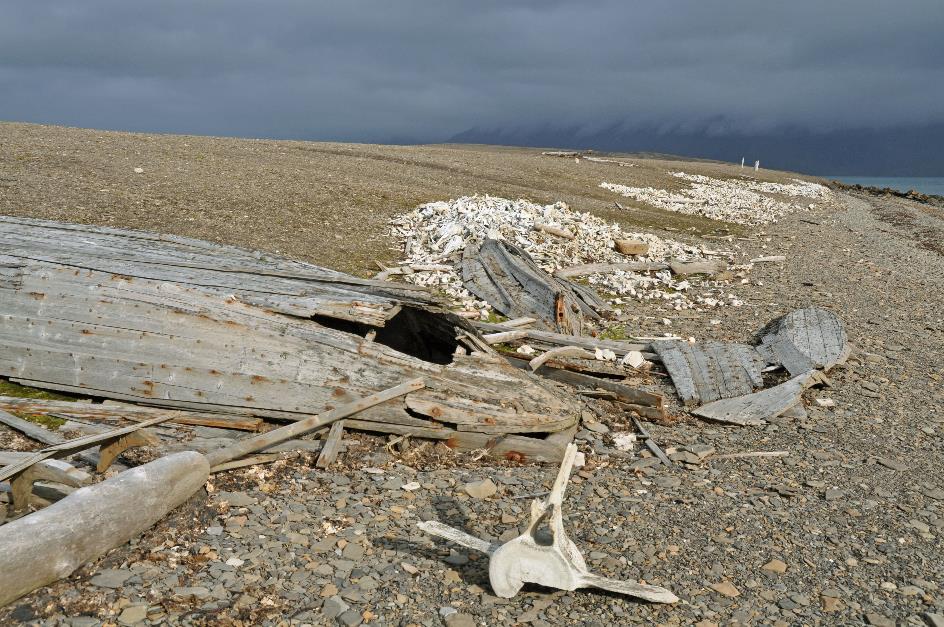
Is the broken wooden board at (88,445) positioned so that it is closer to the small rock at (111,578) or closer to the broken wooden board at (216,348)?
the broken wooden board at (216,348)

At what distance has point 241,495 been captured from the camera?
6953 millimetres

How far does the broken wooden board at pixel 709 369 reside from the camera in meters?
10.9

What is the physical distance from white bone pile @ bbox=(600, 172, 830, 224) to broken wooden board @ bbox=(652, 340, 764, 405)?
945 inches

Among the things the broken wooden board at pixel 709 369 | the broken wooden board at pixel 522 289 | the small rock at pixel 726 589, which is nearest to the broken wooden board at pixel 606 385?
the broken wooden board at pixel 709 369

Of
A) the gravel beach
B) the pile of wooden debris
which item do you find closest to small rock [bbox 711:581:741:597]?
the gravel beach

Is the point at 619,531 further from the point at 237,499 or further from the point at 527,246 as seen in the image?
the point at 527,246

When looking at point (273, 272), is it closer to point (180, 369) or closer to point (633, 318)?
point (180, 369)

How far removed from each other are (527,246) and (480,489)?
12707mm

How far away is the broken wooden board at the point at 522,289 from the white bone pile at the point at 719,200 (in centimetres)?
2110

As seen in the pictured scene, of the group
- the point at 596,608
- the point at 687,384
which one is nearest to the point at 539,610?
the point at 596,608

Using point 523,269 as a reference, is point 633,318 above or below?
below

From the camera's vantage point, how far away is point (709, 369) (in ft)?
37.9

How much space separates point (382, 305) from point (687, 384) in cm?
552

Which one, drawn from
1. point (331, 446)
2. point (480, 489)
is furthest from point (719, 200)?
point (331, 446)
